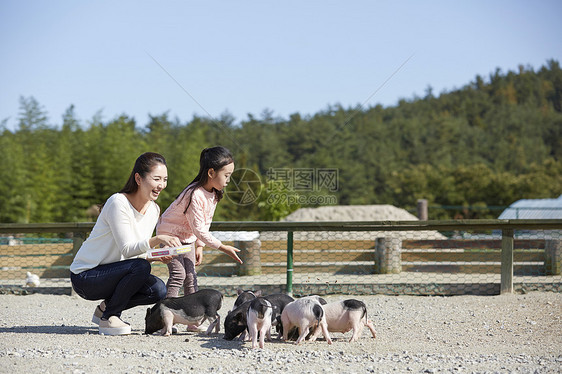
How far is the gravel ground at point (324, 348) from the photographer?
3.29 metres

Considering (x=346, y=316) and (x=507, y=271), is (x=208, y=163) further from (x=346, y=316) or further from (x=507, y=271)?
(x=507, y=271)

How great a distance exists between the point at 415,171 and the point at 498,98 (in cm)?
2290

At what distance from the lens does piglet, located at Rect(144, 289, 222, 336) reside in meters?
4.06

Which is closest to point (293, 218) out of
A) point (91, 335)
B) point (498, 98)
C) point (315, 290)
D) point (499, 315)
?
point (315, 290)

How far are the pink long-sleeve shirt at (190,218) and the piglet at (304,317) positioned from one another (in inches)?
29.6

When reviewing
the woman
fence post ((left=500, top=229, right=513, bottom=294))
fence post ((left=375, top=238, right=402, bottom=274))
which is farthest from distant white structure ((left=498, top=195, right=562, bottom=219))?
the woman

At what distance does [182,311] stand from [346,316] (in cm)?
110

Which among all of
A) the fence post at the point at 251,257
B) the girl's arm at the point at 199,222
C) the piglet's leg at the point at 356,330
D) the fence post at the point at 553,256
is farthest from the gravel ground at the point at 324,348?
the fence post at the point at 251,257

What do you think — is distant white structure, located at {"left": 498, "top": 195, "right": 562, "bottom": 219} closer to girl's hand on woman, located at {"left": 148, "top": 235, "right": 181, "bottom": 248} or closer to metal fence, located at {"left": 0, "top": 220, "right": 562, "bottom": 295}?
metal fence, located at {"left": 0, "top": 220, "right": 562, "bottom": 295}

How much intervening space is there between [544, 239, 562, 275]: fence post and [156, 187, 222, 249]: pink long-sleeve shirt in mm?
4862

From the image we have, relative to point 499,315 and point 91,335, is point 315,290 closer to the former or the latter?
point 499,315

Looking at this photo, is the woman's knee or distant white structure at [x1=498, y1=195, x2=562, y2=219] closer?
the woman's knee

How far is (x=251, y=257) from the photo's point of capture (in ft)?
24.8

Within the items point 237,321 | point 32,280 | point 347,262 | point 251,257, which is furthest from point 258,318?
point 347,262
